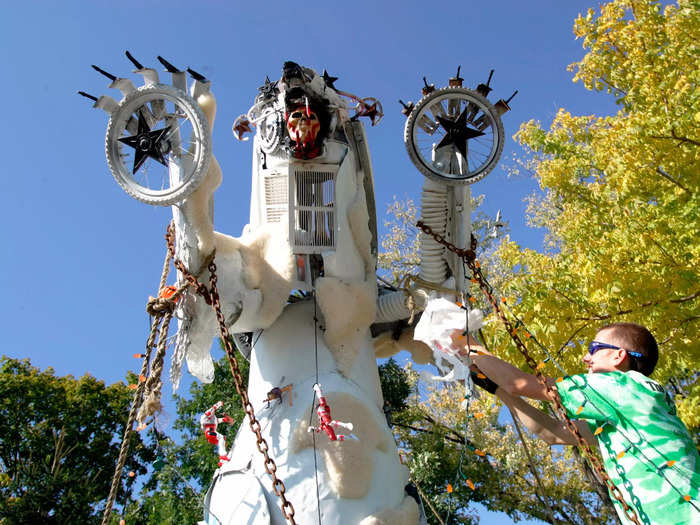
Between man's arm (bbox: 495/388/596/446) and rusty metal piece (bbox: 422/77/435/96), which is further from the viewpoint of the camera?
rusty metal piece (bbox: 422/77/435/96)

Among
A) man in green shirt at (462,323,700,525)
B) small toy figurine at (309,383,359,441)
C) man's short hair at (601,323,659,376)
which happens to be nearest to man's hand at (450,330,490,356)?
man in green shirt at (462,323,700,525)

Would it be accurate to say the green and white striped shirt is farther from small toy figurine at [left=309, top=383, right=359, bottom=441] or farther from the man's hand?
small toy figurine at [left=309, top=383, right=359, bottom=441]

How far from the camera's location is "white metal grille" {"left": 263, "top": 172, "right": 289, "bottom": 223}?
16.4ft

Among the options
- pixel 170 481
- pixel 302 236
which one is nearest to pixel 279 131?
pixel 302 236

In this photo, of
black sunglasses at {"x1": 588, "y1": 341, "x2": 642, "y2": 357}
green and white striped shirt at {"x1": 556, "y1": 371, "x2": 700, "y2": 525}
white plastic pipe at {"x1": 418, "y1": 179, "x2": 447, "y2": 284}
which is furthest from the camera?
white plastic pipe at {"x1": 418, "y1": 179, "x2": 447, "y2": 284}

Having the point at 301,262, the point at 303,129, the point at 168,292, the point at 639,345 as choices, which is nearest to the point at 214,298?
the point at 168,292

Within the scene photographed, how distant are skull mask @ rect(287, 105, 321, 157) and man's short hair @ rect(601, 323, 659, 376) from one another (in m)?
2.64

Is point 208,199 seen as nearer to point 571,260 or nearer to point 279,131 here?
point 279,131

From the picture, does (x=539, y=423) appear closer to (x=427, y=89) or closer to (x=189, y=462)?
(x=427, y=89)

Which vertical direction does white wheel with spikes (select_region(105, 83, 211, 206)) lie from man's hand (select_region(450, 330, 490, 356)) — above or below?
above

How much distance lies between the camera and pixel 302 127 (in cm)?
491

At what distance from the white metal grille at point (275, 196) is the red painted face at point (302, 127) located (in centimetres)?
29

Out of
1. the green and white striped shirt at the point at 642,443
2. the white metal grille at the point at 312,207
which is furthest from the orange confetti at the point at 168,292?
the green and white striped shirt at the point at 642,443

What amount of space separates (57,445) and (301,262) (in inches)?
407
